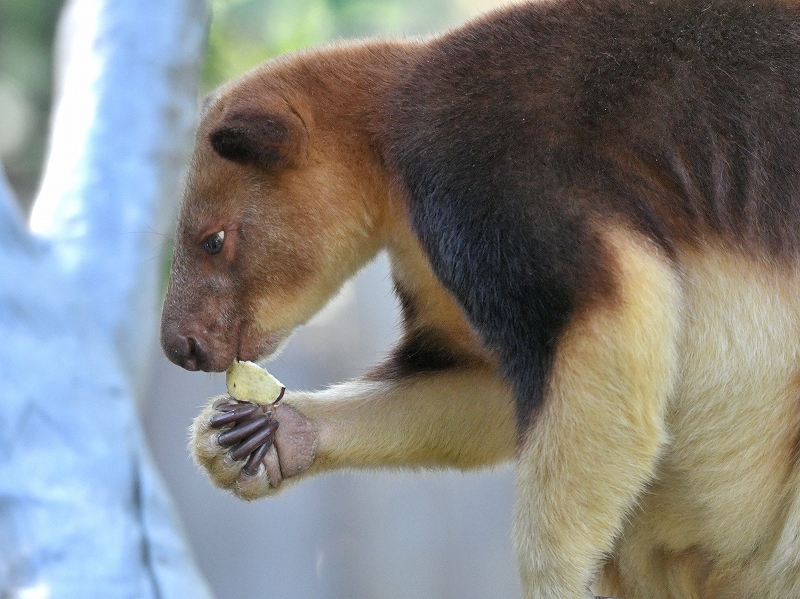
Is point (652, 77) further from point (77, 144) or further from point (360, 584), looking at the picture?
point (360, 584)

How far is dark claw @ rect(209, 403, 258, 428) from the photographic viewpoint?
2555mm

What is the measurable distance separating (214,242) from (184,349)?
276 millimetres

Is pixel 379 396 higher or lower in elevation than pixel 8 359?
lower

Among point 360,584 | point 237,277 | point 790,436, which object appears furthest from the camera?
point 360,584

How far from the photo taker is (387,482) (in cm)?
611

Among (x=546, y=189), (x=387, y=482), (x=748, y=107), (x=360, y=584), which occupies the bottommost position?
(x=360, y=584)

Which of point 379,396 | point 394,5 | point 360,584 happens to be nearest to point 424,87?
point 379,396

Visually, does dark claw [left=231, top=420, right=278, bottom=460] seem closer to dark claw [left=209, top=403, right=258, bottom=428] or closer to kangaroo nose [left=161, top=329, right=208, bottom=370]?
dark claw [left=209, top=403, right=258, bottom=428]

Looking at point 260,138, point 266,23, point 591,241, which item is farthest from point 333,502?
point 591,241

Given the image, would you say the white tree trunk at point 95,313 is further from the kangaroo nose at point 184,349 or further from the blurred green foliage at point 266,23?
the blurred green foliage at point 266,23

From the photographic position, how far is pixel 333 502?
6035mm

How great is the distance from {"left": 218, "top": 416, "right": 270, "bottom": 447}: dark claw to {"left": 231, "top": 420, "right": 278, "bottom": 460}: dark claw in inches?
0.5

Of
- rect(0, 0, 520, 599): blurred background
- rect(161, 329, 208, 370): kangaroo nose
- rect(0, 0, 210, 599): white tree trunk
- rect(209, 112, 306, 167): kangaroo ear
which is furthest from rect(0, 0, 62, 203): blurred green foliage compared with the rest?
Result: rect(209, 112, 306, 167): kangaroo ear

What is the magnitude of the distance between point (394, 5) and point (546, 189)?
4106mm
